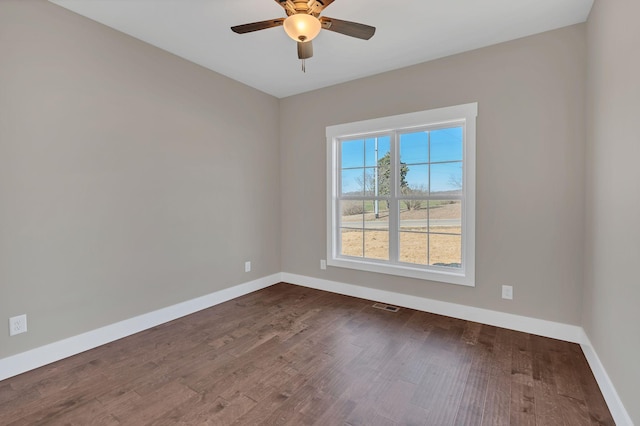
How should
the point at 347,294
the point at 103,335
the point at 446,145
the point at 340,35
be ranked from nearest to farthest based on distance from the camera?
1. the point at 103,335
2. the point at 340,35
3. the point at 446,145
4. the point at 347,294

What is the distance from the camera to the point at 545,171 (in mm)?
2588

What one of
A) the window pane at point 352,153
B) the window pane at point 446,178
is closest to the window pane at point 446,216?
the window pane at point 446,178

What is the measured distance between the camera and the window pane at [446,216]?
309 cm

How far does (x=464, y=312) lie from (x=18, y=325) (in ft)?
12.3

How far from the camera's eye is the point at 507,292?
2768mm

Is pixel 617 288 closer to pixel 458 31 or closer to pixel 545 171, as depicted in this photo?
pixel 545 171

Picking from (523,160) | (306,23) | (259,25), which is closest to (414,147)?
(523,160)

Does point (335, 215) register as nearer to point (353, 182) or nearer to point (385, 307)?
point (353, 182)

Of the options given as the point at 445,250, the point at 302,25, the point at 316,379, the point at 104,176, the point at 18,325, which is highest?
the point at 302,25

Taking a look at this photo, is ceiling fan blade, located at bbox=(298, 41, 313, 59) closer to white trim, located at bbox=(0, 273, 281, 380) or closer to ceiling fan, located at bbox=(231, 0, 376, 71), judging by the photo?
ceiling fan, located at bbox=(231, 0, 376, 71)

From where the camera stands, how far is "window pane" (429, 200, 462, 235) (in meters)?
3.09

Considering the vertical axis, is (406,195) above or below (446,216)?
above

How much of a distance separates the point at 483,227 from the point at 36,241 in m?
3.76

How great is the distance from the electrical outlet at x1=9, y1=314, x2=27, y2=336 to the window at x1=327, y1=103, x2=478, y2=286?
2905 millimetres
